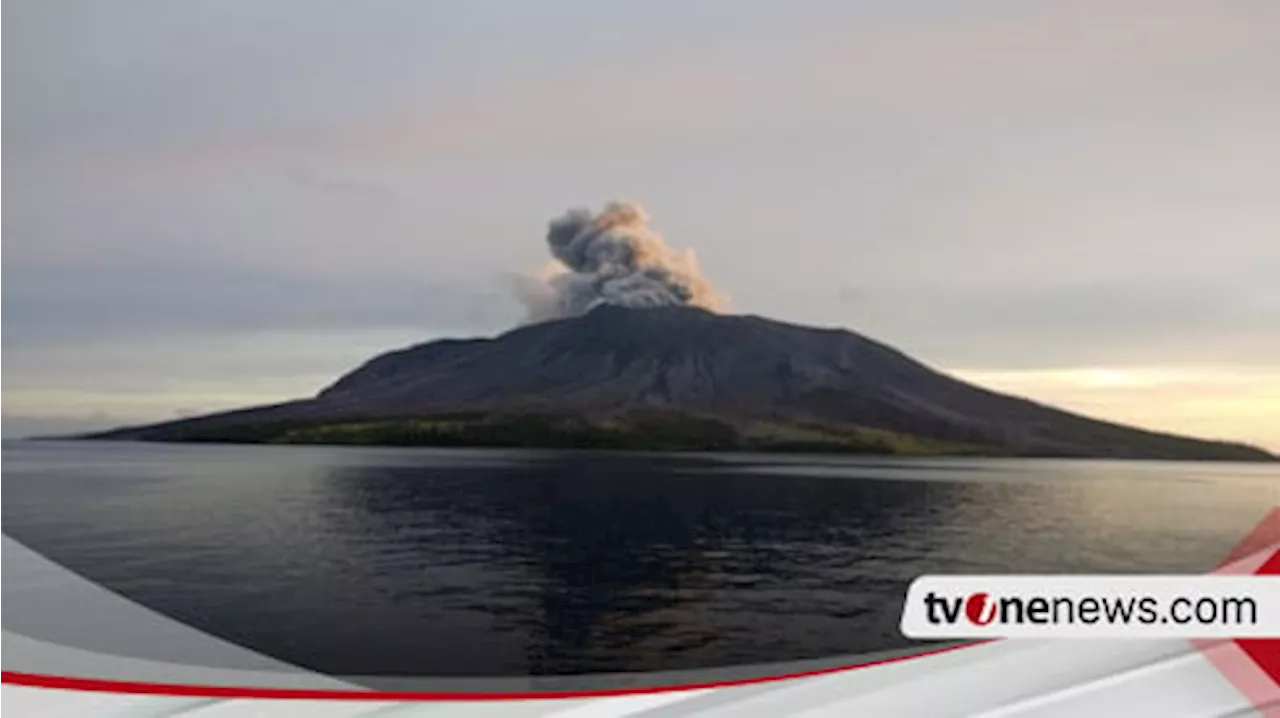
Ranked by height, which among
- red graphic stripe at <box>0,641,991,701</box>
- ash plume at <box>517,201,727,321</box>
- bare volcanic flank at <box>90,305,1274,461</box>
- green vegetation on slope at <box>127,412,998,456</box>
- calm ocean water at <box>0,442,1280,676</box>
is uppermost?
ash plume at <box>517,201,727,321</box>

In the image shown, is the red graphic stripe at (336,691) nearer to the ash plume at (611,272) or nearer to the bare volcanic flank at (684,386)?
the bare volcanic flank at (684,386)

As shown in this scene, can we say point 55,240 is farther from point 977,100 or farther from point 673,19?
point 977,100

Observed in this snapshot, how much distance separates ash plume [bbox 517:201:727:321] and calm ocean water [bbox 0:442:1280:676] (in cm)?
20

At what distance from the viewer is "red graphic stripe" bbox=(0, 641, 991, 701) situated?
1221mm

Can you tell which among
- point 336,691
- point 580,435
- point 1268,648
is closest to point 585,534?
point 580,435

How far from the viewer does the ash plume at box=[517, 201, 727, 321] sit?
1231 mm

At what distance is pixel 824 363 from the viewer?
4.21 feet

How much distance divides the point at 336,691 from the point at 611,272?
601mm

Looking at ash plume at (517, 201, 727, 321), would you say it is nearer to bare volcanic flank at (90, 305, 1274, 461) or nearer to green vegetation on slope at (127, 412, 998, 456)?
bare volcanic flank at (90, 305, 1274, 461)

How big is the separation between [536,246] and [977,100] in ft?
1.86

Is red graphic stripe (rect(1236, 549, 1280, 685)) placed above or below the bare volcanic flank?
below

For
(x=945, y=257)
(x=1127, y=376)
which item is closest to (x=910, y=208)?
(x=945, y=257)

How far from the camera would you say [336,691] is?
1.27m

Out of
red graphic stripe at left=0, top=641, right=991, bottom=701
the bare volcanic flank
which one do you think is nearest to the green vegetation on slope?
the bare volcanic flank
